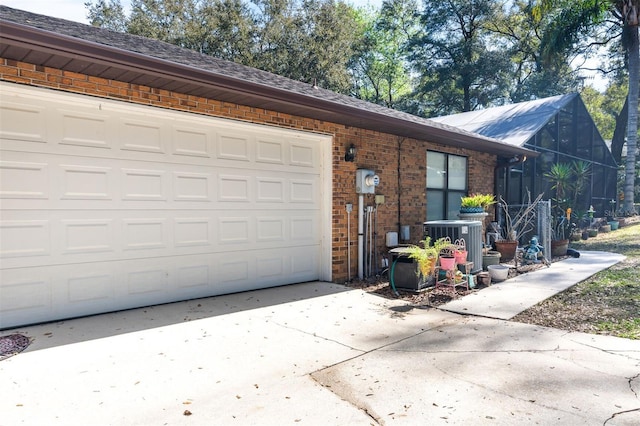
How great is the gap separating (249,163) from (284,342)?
120 inches

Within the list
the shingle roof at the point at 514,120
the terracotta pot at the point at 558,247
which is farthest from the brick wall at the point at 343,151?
the shingle roof at the point at 514,120

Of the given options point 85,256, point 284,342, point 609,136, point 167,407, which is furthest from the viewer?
point 609,136

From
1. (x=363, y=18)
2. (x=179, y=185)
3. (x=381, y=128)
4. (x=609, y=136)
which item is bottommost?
(x=179, y=185)

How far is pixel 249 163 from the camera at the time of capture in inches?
240

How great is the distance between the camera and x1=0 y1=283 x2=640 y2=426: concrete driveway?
2605mm

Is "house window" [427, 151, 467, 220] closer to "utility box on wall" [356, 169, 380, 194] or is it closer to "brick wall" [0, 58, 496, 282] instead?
"brick wall" [0, 58, 496, 282]

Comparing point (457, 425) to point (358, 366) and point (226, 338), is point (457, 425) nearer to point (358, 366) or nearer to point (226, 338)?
point (358, 366)

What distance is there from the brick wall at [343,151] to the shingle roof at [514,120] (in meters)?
3.31

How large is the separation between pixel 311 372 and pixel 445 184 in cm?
713

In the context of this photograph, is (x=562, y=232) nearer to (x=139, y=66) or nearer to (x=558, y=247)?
(x=558, y=247)

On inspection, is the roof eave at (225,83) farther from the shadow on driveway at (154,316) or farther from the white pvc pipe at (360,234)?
the shadow on driveway at (154,316)

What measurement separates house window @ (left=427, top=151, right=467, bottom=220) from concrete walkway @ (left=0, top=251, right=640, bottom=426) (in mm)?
4580

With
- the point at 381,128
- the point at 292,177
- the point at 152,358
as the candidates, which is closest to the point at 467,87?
the point at 381,128

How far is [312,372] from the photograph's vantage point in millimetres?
3275
